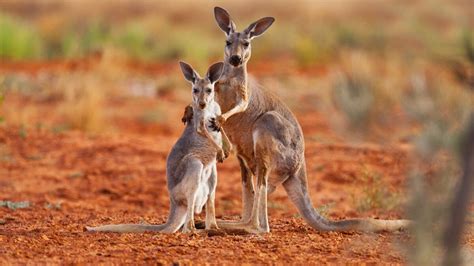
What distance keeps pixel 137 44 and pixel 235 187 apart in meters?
18.0

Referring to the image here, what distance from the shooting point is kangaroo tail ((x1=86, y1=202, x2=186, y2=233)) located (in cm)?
812

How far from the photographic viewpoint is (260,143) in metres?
8.66

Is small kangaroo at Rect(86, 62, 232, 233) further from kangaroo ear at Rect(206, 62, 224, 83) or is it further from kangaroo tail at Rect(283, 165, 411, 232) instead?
kangaroo tail at Rect(283, 165, 411, 232)

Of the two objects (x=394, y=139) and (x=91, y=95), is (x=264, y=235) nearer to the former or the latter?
(x=394, y=139)

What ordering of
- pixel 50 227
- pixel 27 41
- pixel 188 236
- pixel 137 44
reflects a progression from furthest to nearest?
pixel 137 44 < pixel 27 41 < pixel 50 227 < pixel 188 236

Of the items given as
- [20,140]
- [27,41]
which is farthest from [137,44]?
[20,140]

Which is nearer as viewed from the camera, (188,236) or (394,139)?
(188,236)

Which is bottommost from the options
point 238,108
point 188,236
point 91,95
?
point 188,236

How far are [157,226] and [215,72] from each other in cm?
146

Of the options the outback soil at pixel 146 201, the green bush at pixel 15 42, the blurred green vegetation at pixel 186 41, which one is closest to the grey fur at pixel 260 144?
the outback soil at pixel 146 201

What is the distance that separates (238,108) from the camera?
870cm

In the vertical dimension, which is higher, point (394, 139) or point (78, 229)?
point (394, 139)

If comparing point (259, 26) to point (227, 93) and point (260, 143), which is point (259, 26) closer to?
point (227, 93)

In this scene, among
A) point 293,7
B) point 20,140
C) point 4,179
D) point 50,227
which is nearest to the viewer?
point 50,227
